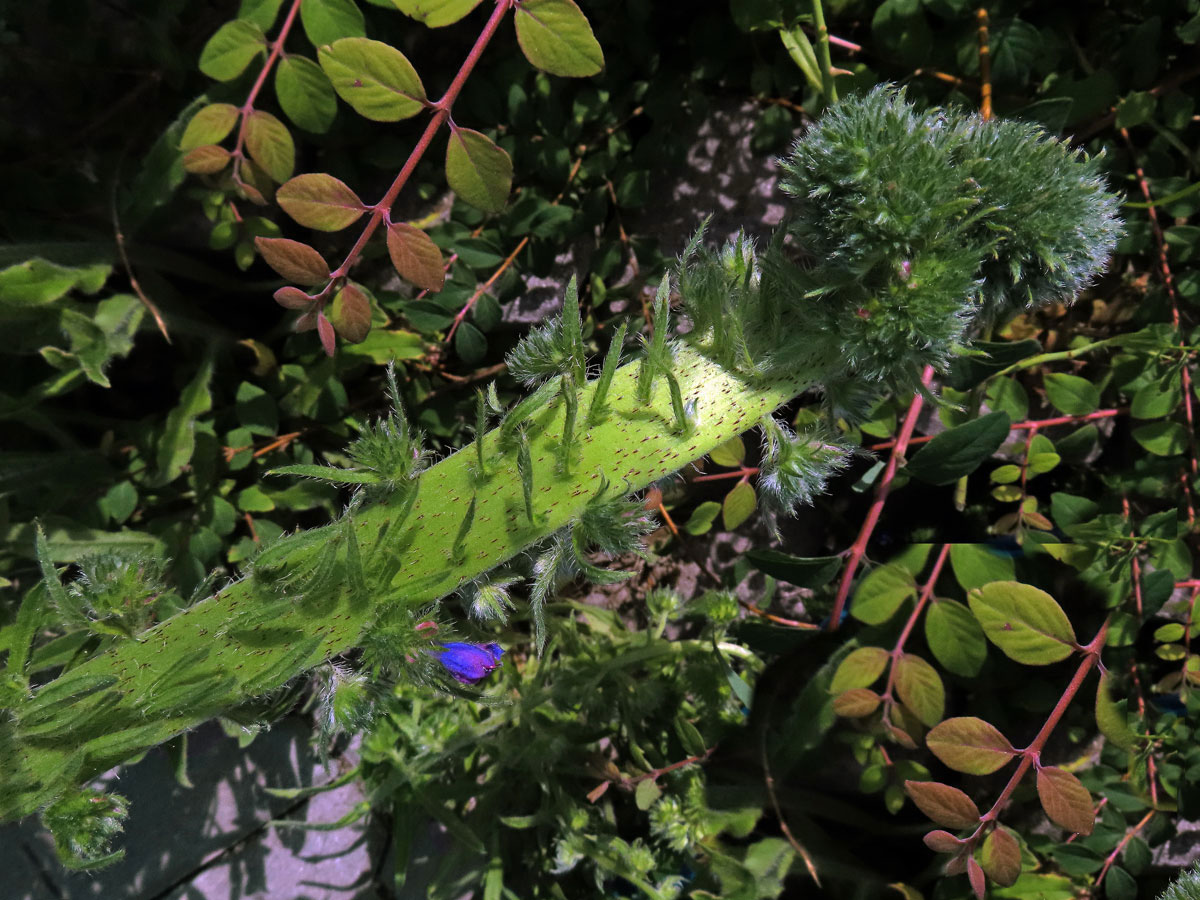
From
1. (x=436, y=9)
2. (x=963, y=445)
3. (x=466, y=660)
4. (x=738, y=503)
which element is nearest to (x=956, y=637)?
(x=963, y=445)

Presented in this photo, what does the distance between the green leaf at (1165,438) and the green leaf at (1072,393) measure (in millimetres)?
128

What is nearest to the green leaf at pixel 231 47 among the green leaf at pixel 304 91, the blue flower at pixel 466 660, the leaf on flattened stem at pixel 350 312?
the green leaf at pixel 304 91

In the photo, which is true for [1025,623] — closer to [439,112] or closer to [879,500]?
[879,500]

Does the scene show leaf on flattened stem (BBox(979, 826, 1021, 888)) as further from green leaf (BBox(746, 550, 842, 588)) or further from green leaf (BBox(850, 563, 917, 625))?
green leaf (BBox(746, 550, 842, 588))

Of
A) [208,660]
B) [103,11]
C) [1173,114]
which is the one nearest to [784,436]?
[208,660]

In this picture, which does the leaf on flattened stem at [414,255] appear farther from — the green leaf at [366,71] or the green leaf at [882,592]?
the green leaf at [882,592]

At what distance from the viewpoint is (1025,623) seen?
5.65 feet

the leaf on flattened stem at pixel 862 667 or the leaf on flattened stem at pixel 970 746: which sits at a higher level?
the leaf on flattened stem at pixel 970 746

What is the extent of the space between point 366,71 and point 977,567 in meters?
1.78

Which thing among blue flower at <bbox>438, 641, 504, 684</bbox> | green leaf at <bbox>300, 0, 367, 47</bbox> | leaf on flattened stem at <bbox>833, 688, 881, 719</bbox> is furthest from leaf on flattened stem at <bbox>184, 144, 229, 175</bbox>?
leaf on flattened stem at <bbox>833, 688, 881, 719</bbox>

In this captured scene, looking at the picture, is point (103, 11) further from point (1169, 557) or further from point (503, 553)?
point (1169, 557)

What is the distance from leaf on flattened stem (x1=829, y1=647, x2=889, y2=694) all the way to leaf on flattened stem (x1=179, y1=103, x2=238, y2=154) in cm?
193

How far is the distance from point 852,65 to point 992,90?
1.19 ft

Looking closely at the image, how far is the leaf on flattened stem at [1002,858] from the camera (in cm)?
169
